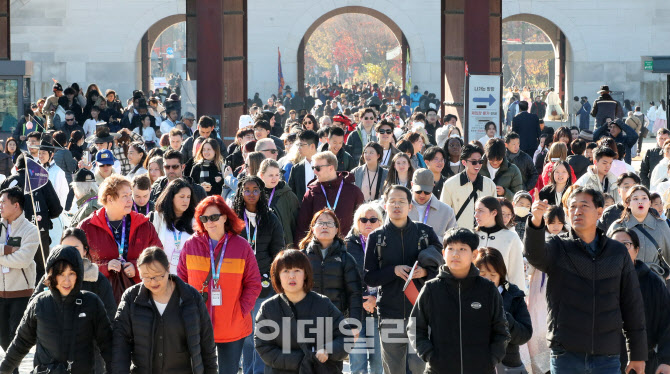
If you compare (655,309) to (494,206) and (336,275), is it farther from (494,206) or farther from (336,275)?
(336,275)

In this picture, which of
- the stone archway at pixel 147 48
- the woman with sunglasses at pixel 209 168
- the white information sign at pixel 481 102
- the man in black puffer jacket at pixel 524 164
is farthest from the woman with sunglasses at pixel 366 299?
the stone archway at pixel 147 48

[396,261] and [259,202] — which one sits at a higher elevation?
[259,202]

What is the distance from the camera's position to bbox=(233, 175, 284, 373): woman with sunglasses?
28.7ft

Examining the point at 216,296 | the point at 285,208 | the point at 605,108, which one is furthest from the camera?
the point at 605,108

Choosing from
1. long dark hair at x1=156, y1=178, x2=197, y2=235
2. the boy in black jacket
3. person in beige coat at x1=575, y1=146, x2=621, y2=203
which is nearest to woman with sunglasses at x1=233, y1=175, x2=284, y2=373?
long dark hair at x1=156, y1=178, x2=197, y2=235

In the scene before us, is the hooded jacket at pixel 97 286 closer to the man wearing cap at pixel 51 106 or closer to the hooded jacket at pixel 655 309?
the hooded jacket at pixel 655 309

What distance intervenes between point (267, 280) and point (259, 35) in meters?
29.5

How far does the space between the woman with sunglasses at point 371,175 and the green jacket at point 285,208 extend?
4.54 ft

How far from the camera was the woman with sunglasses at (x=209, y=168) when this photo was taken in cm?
1130

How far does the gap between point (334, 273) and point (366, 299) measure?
0.62 metres

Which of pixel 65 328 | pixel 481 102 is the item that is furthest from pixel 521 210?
pixel 481 102

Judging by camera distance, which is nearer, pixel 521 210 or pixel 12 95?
pixel 521 210

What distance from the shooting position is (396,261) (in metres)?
7.96

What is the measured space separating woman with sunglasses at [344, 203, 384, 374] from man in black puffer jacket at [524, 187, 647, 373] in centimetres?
180
